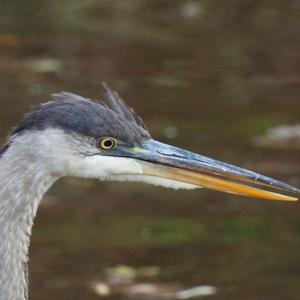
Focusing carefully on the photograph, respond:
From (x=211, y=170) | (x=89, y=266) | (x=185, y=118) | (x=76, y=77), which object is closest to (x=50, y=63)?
(x=76, y=77)

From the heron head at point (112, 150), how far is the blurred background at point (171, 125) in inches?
81.1

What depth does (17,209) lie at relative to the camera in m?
5.16

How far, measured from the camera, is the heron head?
17.1 ft

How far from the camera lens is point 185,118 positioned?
10281 mm

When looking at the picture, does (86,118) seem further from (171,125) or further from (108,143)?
(171,125)

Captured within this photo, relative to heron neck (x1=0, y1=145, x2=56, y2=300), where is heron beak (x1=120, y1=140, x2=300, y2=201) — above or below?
above

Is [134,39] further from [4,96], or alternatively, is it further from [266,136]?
[266,136]

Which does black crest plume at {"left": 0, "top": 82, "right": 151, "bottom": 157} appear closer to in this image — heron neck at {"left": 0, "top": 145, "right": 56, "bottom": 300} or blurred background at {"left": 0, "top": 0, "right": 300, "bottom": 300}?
heron neck at {"left": 0, "top": 145, "right": 56, "bottom": 300}

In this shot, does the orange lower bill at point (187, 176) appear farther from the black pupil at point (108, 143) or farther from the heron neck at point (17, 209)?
the heron neck at point (17, 209)

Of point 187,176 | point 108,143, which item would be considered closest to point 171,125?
point 187,176

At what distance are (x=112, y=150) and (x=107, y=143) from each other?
0.04m

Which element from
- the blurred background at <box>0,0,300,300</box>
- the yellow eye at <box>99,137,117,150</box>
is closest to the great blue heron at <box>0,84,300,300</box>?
the yellow eye at <box>99,137,117,150</box>

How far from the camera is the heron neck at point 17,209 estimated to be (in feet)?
16.7

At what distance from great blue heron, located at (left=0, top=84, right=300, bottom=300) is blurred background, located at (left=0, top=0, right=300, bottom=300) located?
2.07 m
